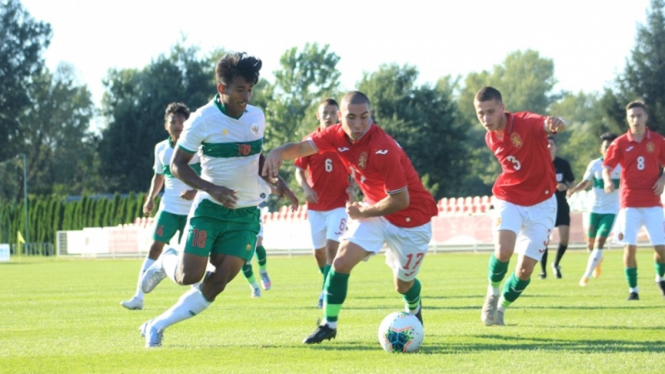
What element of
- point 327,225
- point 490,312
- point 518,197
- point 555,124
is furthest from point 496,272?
point 327,225

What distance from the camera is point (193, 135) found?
7.85 meters

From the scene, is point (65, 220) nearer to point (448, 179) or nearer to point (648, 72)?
point (448, 179)

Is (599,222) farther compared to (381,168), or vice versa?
(599,222)

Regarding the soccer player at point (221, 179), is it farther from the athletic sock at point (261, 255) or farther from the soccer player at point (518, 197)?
the athletic sock at point (261, 255)

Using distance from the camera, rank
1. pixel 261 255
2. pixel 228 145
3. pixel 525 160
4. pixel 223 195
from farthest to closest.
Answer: pixel 261 255, pixel 525 160, pixel 228 145, pixel 223 195

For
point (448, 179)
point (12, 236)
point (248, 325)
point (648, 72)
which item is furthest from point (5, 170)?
point (248, 325)

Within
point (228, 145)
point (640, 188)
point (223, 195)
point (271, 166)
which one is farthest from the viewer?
point (640, 188)

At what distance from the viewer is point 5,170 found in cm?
5675

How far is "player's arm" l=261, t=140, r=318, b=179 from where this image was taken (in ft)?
25.1

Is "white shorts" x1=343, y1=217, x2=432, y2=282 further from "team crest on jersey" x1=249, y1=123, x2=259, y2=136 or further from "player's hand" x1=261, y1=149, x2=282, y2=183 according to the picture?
"team crest on jersey" x1=249, y1=123, x2=259, y2=136

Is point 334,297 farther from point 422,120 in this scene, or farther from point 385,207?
point 422,120

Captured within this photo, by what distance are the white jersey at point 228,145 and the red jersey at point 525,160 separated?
8.61 ft

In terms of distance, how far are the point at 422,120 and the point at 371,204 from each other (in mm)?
53785

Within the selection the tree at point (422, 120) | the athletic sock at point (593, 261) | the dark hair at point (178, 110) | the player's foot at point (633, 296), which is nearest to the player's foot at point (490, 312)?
the player's foot at point (633, 296)
